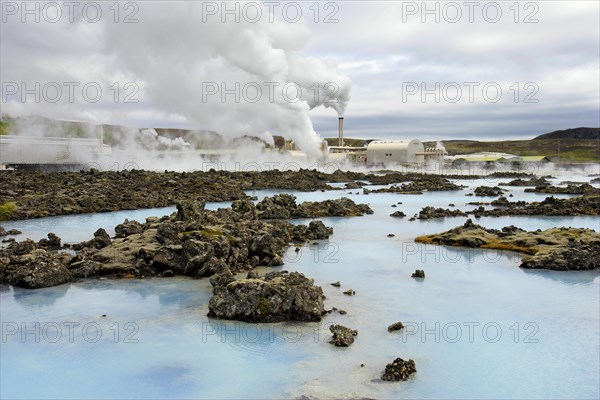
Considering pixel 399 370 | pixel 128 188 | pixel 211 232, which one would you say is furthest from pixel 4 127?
pixel 399 370

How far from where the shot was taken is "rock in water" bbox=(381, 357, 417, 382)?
9.19 meters

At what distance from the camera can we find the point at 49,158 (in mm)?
65938

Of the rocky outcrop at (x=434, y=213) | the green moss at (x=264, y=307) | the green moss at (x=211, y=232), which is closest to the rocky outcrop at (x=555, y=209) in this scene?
the rocky outcrop at (x=434, y=213)

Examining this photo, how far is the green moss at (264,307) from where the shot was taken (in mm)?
12234

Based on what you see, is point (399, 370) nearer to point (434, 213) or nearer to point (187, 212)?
point (187, 212)

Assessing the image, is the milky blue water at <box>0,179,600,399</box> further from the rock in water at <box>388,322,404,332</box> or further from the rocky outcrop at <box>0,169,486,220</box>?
the rocky outcrop at <box>0,169,486,220</box>

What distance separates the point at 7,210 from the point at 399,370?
28315 mm

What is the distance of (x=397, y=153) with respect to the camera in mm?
92500

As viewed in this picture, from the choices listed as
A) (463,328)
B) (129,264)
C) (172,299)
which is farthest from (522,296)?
(129,264)

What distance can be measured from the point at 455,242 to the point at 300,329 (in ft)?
41.4

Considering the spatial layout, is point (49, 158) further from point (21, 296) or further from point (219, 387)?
point (219, 387)

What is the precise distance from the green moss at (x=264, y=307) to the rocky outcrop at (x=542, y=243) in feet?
34.0

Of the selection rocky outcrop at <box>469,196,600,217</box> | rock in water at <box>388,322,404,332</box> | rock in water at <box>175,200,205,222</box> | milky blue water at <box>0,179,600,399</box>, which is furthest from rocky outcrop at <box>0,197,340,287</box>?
rocky outcrop at <box>469,196,600,217</box>

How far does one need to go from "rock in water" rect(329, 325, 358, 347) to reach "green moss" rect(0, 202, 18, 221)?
2558cm
